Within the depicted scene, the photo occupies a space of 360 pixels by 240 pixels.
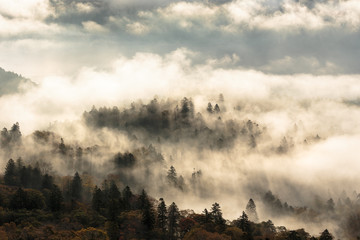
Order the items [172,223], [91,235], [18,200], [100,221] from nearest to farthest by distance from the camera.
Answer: [91,235] < [100,221] < [18,200] < [172,223]

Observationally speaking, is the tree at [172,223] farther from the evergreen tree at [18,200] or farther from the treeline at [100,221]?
the evergreen tree at [18,200]

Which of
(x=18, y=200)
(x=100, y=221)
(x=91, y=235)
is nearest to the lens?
(x=91, y=235)

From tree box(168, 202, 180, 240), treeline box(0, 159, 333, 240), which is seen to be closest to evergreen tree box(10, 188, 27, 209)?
treeline box(0, 159, 333, 240)

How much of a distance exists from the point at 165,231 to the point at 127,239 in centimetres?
2117

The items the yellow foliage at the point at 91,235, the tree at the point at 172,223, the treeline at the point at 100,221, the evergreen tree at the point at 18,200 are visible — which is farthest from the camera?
the tree at the point at 172,223

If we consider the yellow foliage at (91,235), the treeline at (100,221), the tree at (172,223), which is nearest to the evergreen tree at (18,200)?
the treeline at (100,221)

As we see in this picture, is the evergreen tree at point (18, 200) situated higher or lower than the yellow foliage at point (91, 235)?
higher

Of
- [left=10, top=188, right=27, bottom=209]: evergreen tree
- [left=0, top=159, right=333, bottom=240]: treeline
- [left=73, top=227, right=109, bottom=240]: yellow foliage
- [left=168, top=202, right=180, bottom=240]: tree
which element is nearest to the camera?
[left=73, top=227, right=109, bottom=240]: yellow foliage

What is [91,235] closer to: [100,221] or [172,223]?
[100,221]

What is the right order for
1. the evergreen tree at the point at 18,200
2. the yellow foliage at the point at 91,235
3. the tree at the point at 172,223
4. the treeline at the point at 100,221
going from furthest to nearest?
the tree at the point at 172,223, the evergreen tree at the point at 18,200, the treeline at the point at 100,221, the yellow foliage at the point at 91,235

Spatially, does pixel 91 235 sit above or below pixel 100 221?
below

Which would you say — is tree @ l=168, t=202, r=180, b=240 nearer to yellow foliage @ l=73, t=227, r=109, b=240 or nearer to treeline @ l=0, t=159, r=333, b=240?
treeline @ l=0, t=159, r=333, b=240

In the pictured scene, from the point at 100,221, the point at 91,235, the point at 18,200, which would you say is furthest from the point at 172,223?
the point at 18,200

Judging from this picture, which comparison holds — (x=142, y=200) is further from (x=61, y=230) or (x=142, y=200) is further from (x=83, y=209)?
(x=61, y=230)
